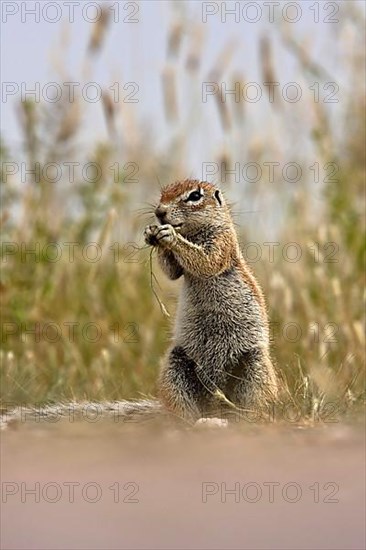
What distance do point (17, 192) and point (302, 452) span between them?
5034 millimetres

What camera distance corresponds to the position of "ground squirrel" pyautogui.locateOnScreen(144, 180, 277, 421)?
16.1 feet

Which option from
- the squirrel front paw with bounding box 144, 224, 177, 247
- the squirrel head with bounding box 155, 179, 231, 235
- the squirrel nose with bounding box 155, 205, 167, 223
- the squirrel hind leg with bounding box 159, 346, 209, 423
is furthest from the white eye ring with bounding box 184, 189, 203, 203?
the squirrel hind leg with bounding box 159, 346, 209, 423

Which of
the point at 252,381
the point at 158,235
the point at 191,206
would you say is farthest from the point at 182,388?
the point at 191,206

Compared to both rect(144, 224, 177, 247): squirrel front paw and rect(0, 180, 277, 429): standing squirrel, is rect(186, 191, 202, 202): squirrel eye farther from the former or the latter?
rect(144, 224, 177, 247): squirrel front paw

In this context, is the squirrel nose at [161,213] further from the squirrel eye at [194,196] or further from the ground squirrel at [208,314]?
the squirrel eye at [194,196]

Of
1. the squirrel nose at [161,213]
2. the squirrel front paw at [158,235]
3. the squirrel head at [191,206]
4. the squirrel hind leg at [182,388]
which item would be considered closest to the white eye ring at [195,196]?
the squirrel head at [191,206]

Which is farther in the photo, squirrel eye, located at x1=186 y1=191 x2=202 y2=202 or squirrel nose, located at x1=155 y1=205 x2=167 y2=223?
squirrel eye, located at x1=186 y1=191 x2=202 y2=202

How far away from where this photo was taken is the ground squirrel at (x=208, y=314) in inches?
194

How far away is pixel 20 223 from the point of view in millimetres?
8109

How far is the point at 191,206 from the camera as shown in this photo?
5145 millimetres

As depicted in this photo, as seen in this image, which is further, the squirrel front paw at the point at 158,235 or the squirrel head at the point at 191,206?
the squirrel head at the point at 191,206

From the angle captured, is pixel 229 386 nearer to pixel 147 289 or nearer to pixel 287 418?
pixel 287 418

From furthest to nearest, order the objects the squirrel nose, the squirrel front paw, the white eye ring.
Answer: the white eye ring < the squirrel nose < the squirrel front paw

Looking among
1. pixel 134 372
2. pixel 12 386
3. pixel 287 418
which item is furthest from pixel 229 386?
pixel 134 372
